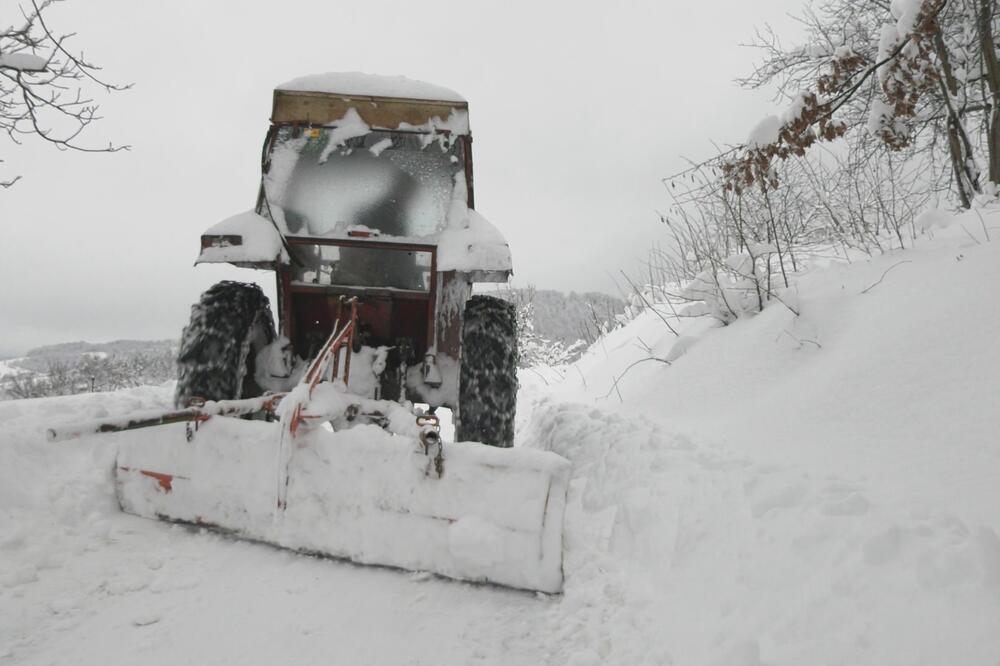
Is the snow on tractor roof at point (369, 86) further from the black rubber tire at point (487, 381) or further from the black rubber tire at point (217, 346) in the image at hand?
the black rubber tire at point (487, 381)

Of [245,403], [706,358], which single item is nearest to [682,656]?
[245,403]

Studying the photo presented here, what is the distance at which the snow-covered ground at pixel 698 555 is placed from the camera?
1.50m

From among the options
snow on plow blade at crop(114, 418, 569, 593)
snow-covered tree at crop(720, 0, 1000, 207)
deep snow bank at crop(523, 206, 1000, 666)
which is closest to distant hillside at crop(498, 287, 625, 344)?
snow-covered tree at crop(720, 0, 1000, 207)

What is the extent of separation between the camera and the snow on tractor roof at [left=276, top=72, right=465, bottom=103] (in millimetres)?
3771

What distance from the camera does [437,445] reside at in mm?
2363

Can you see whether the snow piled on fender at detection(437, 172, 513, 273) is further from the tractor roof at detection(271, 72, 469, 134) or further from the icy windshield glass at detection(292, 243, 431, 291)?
the tractor roof at detection(271, 72, 469, 134)

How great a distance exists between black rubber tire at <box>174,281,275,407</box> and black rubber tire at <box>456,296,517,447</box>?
1.33 m

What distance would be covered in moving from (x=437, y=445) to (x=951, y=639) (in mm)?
1742

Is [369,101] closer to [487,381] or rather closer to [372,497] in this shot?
[487,381]

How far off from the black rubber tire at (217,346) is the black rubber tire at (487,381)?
52.2 inches

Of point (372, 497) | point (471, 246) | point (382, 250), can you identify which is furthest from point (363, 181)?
point (372, 497)

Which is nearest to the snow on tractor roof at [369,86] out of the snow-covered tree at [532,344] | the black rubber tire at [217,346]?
the black rubber tire at [217,346]

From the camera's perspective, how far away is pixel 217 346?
3098 millimetres

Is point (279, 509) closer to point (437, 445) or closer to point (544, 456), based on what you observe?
point (437, 445)
